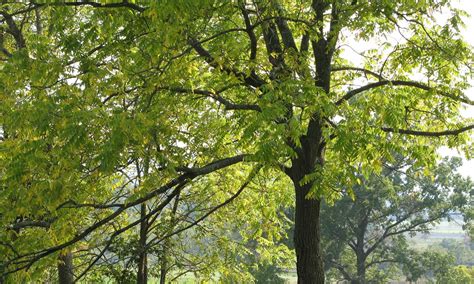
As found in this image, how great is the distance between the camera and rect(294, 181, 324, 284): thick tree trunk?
7.96 m

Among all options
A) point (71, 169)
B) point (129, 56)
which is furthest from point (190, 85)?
point (71, 169)

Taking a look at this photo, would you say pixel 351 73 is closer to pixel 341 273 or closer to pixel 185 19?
pixel 185 19

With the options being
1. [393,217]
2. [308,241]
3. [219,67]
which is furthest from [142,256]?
[393,217]

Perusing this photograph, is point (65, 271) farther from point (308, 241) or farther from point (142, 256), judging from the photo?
point (308, 241)

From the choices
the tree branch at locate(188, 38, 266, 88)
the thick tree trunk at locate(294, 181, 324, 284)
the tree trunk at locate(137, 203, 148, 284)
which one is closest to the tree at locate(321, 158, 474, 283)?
the tree trunk at locate(137, 203, 148, 284)

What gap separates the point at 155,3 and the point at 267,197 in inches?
275

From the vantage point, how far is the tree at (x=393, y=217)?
111 feet

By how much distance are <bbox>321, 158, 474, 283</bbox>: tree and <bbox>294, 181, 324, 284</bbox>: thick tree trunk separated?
26320mm

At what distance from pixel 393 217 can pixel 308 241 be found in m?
32.3

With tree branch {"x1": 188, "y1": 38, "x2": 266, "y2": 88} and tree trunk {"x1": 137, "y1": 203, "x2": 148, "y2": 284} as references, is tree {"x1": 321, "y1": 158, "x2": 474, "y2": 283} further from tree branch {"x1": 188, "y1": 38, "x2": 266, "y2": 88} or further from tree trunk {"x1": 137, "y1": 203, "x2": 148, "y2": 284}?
tree branch {"x1": 188, "y1": 38, "x2": 266, "y2": 88}

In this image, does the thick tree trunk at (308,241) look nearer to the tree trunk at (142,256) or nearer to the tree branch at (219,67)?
the tree branch at (219,67)

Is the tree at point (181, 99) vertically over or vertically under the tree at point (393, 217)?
under

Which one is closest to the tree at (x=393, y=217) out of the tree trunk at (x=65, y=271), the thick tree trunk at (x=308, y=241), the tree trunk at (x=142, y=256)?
the tree trunk at (x=142, y=256)

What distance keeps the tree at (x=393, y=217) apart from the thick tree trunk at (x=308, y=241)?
26320mm
